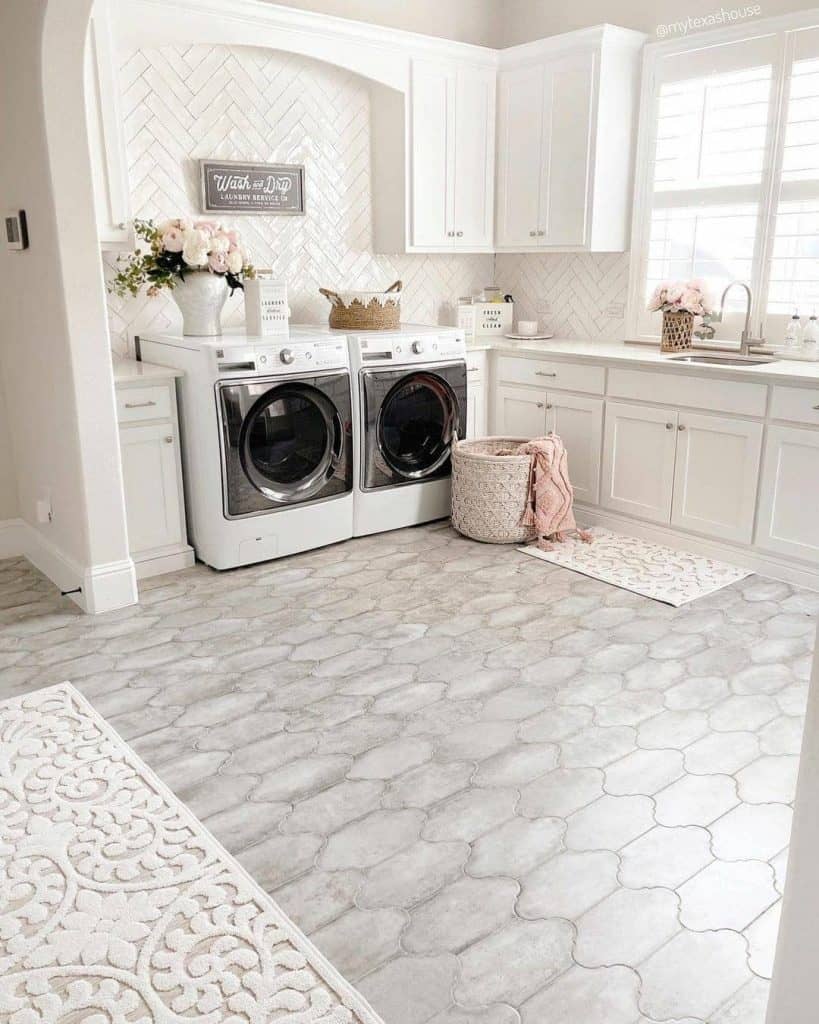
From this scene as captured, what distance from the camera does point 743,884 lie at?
205 centimetres

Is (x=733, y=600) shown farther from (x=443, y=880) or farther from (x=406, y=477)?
(x=443, y=880)

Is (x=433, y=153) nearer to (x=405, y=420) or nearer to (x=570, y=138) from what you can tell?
(x=570, y=138)

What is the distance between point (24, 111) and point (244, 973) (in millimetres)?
3014

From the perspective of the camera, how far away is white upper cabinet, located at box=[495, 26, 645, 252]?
461 cm

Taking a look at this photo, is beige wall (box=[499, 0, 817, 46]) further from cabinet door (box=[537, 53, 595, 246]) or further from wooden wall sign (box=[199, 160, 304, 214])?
wooden wall sign (box=[199, 160, 304, 214])

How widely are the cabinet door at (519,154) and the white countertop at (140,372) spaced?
7.39ft

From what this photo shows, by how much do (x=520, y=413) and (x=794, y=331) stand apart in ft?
4.74

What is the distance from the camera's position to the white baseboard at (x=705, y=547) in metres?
3.82

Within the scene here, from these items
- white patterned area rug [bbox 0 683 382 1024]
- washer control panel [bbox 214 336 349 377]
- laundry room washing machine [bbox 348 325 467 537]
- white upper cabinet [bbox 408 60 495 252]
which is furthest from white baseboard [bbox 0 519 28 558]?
white upper cabinet [bbox 408 60 495 252]

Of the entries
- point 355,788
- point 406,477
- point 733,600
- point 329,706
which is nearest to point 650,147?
point 406,477

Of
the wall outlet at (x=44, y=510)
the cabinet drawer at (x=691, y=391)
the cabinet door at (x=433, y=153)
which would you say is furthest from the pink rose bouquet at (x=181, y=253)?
the cabinet drawer at (x=691, y=391)

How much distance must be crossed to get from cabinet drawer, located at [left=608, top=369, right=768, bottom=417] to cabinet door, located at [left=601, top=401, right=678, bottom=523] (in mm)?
67

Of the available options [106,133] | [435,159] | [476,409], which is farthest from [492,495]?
[106,133]

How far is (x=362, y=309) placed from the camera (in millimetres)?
4477
